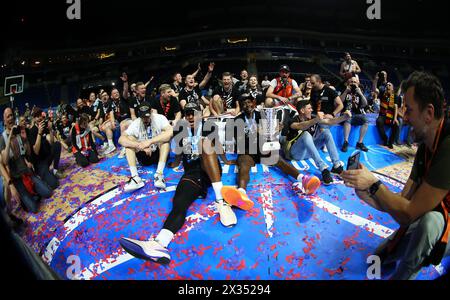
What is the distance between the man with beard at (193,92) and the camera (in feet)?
A: 6.26

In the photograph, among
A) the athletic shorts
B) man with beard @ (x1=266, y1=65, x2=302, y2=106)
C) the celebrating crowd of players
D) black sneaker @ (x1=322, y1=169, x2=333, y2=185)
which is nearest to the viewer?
the celebrating crowd of players

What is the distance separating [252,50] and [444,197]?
4.65 feet

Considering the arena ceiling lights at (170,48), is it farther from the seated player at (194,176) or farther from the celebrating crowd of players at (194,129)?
the seated player at (194,176)

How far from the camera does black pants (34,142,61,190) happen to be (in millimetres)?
1869

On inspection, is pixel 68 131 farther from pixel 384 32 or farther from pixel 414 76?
pixel 384 32

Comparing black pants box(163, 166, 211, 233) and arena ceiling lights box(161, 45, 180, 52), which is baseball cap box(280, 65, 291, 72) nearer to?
arena ceiling lights box(161, 45, 180, 52)

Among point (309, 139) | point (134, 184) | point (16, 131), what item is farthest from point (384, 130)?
point (16, 131)

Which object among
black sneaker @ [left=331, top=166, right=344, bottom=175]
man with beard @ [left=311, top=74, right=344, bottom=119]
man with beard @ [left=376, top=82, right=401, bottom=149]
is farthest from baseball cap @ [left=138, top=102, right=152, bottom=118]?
man with beard @ [left=376, top=82, right=401, bottom=149]

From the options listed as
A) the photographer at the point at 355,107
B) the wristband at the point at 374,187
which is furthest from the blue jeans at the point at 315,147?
the wristband at the point at 374,187

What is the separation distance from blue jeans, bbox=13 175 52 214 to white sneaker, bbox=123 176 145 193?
1.77 ft

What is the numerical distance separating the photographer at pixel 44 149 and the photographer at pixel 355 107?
2.16 meters

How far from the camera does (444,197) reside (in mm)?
1293

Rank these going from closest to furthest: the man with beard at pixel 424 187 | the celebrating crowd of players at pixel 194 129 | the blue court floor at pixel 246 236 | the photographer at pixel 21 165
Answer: the man with beard at pixel 424 187 → the blue court floor at pixel 246 236 → the photographer at pixel 21 165 → the celebrating crowd of players at pixel 194 129
